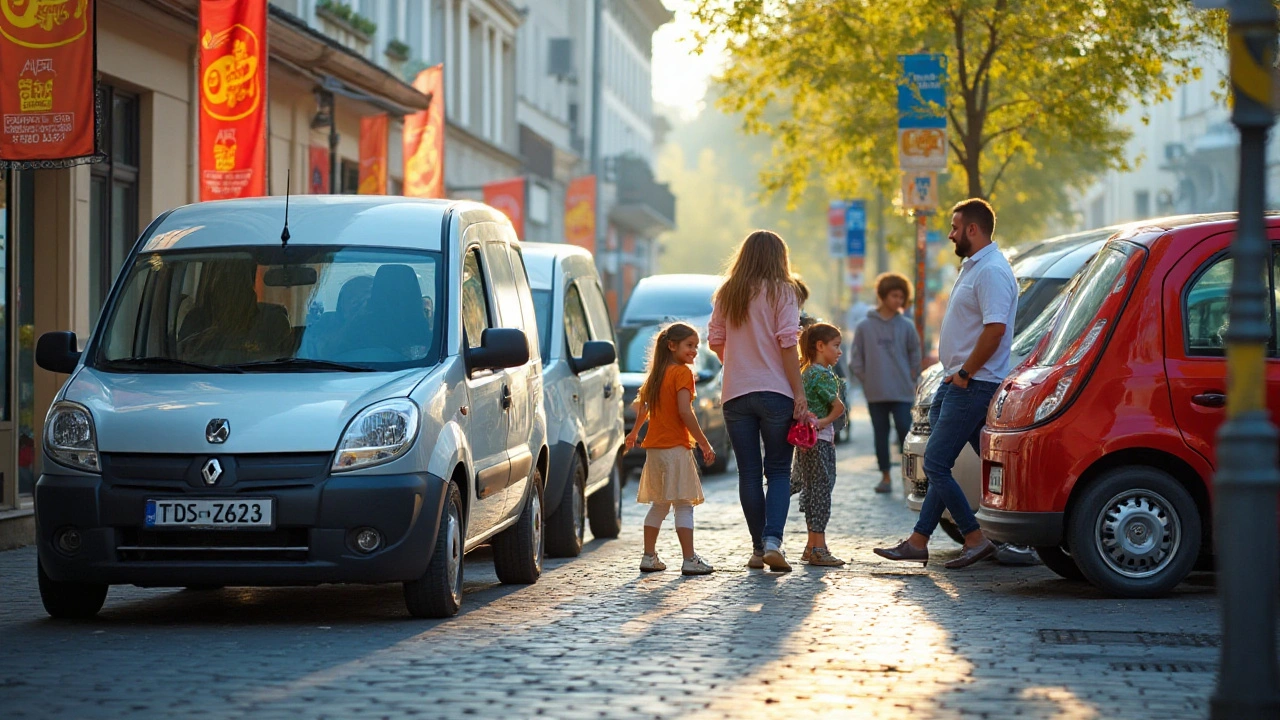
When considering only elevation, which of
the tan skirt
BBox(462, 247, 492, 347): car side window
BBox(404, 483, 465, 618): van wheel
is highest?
BBox(462, 247, 492, 347): car side window

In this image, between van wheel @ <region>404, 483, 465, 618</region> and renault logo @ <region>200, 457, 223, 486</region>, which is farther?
van wheel @ <region>404, 483, 465, 618</region>

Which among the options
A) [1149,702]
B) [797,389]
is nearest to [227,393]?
[797,389]

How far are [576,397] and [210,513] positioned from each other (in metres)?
4.35

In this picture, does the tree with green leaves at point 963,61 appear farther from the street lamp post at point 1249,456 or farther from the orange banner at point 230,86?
the street lamp post at point 1249,456

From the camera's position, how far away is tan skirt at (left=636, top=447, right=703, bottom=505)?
10.8m

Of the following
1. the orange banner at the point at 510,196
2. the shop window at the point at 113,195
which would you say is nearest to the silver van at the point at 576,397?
the shop window at the point at 113,195

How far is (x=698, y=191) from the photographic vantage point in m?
96.3

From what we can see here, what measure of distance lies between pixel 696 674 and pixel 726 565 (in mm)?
4135

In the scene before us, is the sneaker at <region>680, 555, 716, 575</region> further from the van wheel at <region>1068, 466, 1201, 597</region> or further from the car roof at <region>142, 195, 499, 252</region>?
the car roof at <region>142, 195, 499, 252</region>

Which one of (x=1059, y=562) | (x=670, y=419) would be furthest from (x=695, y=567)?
(x=1059, y=562)

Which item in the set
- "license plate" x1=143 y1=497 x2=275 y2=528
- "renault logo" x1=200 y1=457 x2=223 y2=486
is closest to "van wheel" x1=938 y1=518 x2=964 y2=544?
"license plate" x1=143 y1=497 x2=275 y2=528

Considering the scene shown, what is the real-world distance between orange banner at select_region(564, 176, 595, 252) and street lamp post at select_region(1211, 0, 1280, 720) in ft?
97.1

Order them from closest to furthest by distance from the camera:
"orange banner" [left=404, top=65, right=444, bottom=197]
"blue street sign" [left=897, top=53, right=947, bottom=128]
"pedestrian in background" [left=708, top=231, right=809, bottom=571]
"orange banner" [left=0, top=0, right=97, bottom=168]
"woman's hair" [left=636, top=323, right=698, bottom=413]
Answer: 1. "pedestrian in background" [left=708, top=231, right=809, bottom=571]
2. "woman's hair" [left=636, top=323, right=698, bottom=413]
3. "orange banner" [left=0, top=0, right=97, bottom=168]
4. "blue street sign" [left=897, top=53, right=947, bottom=128]
5. "orange banner" [left=404, top=65, right=444, bottom=197]

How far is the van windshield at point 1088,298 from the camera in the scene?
9430 mm
